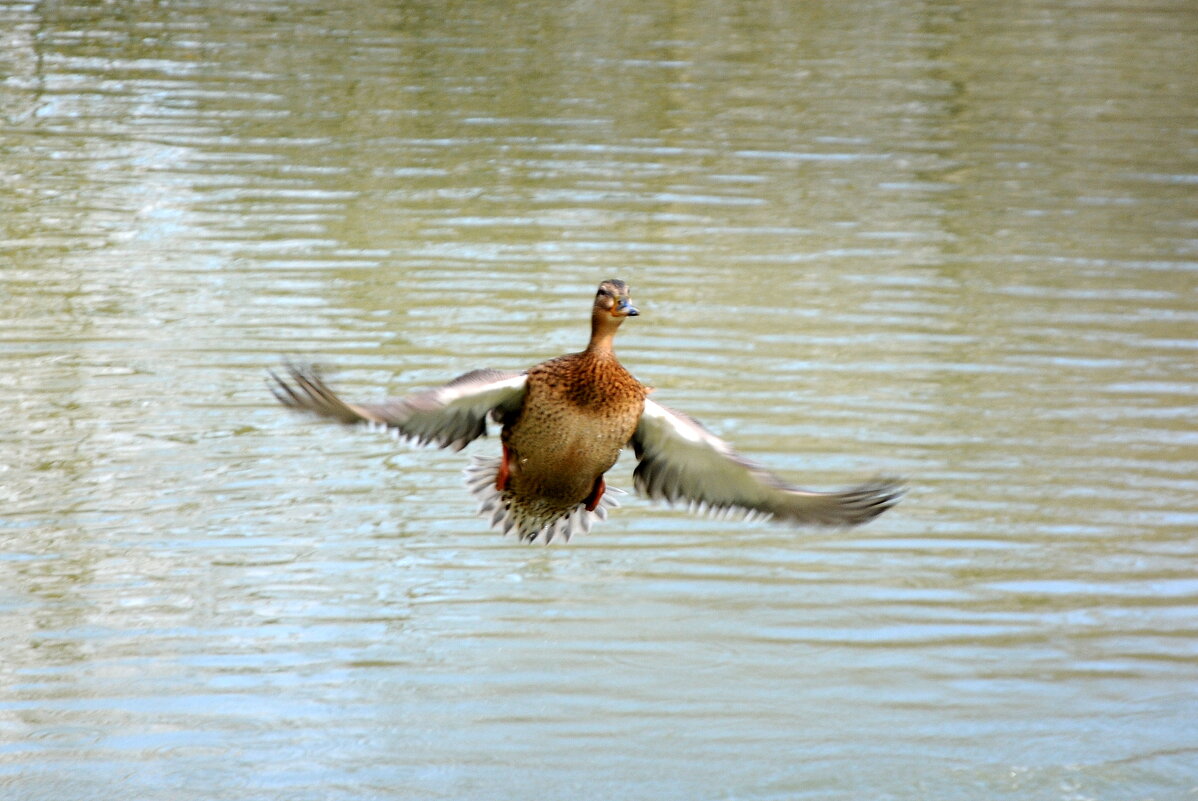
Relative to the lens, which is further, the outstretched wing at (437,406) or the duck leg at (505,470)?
the duck leg at (505,470)

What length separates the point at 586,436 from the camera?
18.3 ft

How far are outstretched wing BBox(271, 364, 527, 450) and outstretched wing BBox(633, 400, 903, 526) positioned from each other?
46 cm

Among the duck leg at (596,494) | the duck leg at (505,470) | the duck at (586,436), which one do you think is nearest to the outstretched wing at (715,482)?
the duck at (586,436)

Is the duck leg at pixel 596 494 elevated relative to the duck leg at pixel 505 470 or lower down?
lower down

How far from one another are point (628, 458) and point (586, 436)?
110 inches

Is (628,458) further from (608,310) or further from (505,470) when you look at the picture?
(608,310)

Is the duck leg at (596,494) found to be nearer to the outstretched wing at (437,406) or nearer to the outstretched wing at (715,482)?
the outstretched wing at (715,482)

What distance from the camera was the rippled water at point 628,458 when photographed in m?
6.31

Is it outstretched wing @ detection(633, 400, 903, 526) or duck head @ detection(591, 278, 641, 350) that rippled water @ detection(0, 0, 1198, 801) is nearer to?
outstretched wing @ detection(633, 400, 903, 526)

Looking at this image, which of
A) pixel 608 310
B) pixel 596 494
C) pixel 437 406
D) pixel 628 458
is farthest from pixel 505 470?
pixel 628 458

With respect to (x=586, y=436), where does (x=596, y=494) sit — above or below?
below

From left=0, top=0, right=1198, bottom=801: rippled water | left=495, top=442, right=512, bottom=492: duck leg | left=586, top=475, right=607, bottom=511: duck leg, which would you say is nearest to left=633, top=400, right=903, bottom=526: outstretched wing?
left=586, top=475, right=607, bottom=511: duck leg

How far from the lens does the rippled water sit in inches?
248

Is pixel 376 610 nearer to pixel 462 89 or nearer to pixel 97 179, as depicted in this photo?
pixel 97 179
